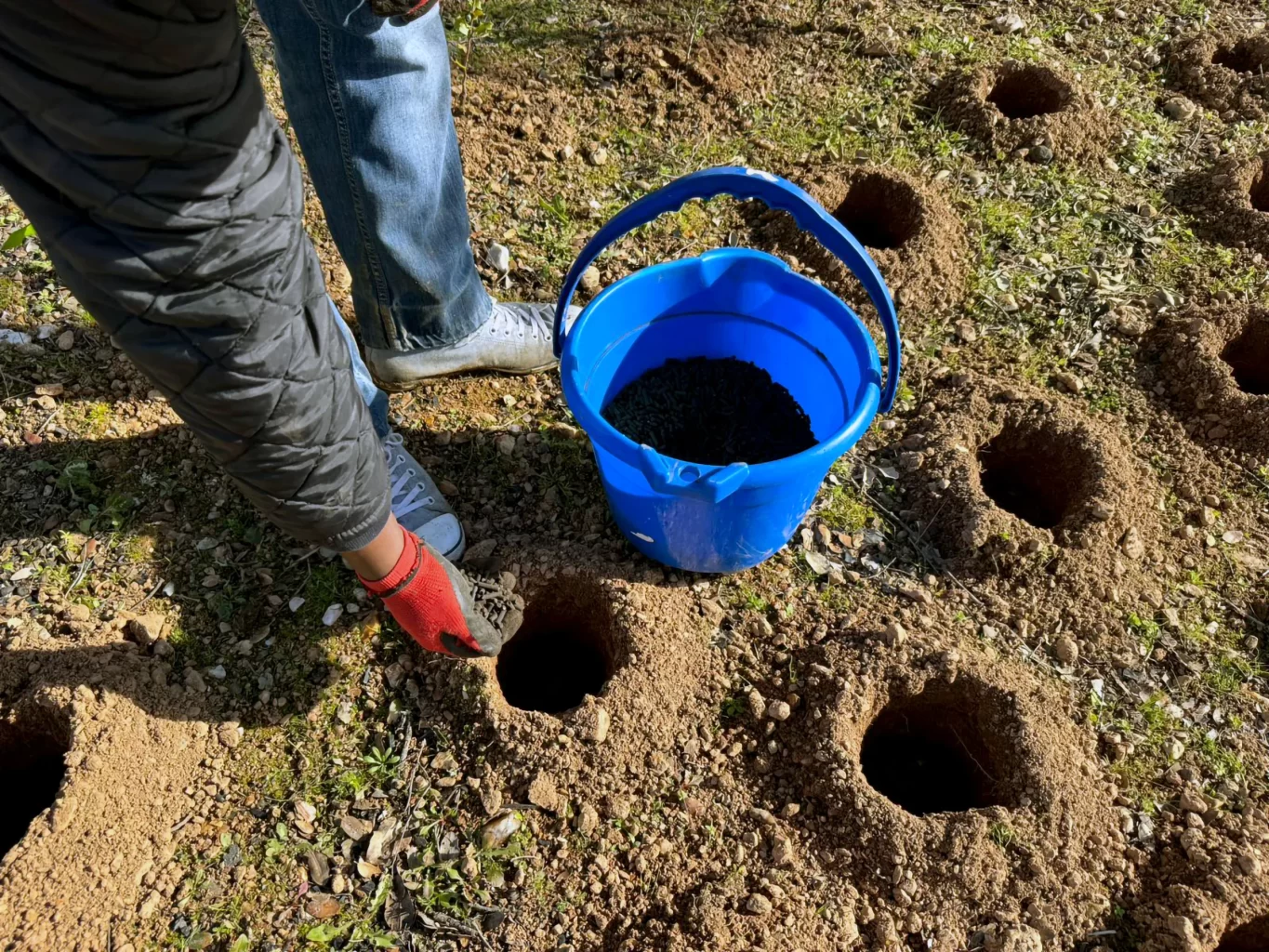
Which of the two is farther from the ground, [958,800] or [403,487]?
[403,487]

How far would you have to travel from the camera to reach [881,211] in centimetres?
291

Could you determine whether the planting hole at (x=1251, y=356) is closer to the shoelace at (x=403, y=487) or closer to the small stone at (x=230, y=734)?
the shoelace at (x=403, y=487)

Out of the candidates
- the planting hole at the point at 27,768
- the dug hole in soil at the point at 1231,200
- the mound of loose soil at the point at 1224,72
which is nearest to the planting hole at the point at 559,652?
the planting hole at the point at 27,768

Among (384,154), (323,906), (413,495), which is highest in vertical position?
(384,154)

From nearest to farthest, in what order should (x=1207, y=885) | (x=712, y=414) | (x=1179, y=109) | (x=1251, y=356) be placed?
1. (x=1207, y=885)
2. (x=712, y=414)
3. (x=1251, y=356)
4. (x=1179, y=109)

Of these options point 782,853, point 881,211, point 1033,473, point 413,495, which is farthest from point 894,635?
point 881,211

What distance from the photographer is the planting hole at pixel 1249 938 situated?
1678 mm

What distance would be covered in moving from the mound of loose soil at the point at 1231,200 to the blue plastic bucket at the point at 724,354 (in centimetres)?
172

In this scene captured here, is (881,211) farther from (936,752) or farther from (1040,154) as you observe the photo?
(936,752)

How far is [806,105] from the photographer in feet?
10.4

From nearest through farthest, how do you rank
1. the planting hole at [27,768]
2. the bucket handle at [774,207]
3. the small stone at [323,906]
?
the bucket handle at [774,207], the small stone at [323,906], the planting hole at [27,768]

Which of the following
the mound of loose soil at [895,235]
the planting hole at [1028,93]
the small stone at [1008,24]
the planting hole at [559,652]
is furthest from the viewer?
the small stone at [1008,24]

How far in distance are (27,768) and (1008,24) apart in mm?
4121

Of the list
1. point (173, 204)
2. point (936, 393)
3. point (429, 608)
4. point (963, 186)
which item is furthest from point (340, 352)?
point (963, 186)
